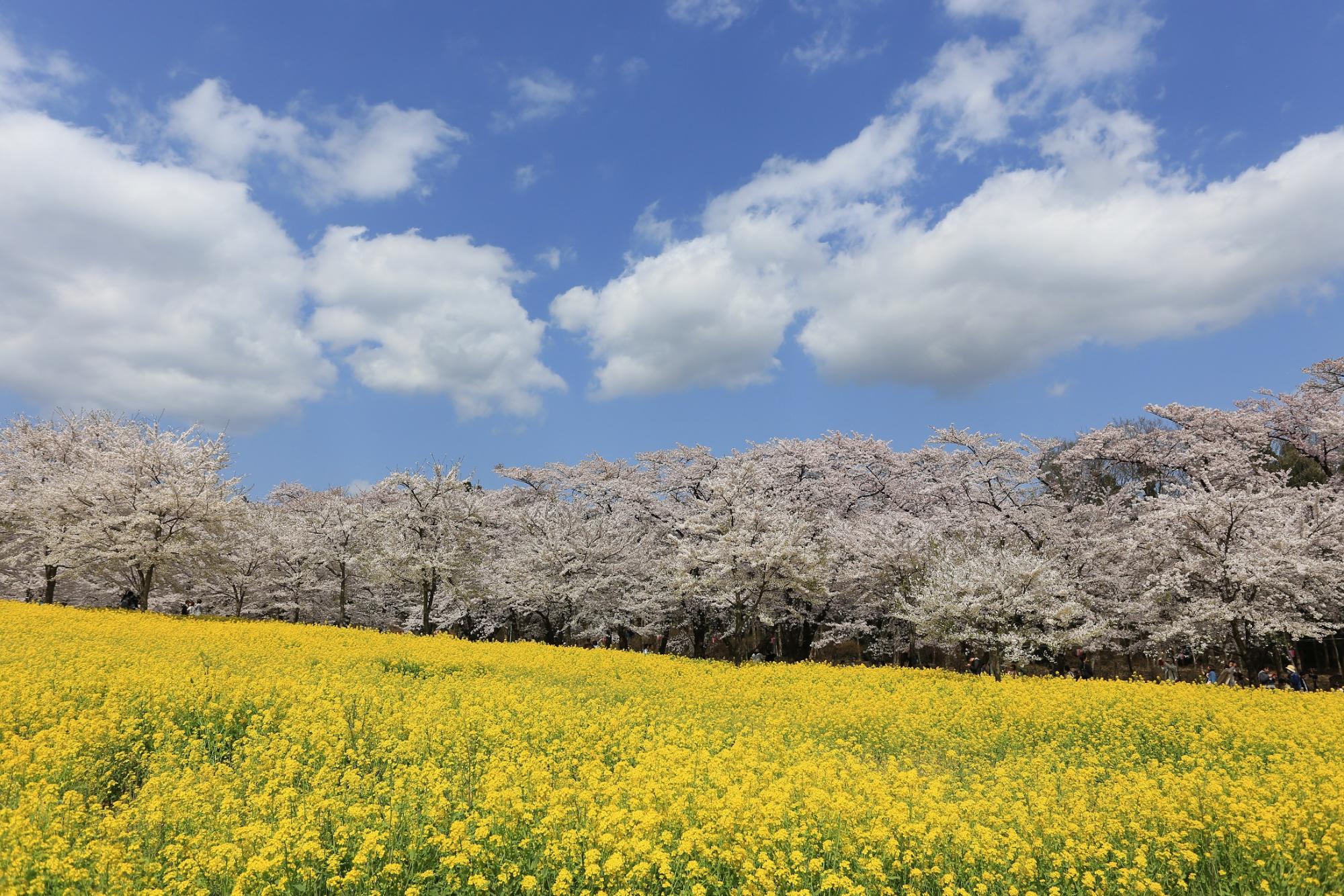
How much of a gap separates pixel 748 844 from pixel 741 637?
85.0 feet

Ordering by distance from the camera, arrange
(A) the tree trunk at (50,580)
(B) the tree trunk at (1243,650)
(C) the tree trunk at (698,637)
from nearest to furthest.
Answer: (B) the tree trunk at (1243,650)
(A) the tree trunk at (50,580)
(C) the tree trunk at (698,637)

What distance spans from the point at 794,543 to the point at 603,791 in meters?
24.5

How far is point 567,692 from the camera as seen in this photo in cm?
1474

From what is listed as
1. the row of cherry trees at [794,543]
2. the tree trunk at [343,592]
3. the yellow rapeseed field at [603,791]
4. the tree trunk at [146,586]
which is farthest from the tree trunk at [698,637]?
the tree trunk at [146,586]

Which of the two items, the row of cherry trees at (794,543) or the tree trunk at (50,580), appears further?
the tree trunk at (50,580)

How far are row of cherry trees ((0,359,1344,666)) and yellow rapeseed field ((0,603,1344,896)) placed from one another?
14234 millimetres

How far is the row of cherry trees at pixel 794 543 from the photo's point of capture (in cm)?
2834

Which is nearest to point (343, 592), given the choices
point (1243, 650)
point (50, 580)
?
point (50, 580)

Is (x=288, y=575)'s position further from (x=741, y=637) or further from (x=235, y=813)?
(x=235, y=813)

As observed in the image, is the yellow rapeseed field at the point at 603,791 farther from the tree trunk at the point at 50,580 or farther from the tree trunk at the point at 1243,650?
the tree trunk at the point at 50,580

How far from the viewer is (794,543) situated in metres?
31.2

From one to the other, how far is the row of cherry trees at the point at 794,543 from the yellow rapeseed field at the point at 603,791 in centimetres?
1423

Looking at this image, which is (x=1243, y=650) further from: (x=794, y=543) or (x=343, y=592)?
(x=343, y=592)

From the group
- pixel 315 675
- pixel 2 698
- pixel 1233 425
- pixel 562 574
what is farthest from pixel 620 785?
pixel 1233 425
